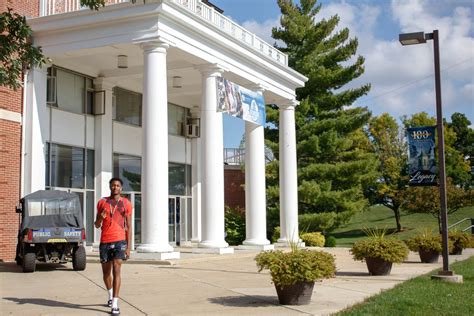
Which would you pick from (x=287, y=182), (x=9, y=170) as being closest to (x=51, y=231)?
(x=9, y=170)

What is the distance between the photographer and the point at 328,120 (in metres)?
36.2

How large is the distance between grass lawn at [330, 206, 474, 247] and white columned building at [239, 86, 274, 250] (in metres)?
23.6

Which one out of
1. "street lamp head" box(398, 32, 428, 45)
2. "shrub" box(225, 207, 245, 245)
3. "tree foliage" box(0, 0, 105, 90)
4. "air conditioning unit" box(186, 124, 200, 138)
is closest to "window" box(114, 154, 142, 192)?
"air conditioning unit" box(186, 124, 200, 138)

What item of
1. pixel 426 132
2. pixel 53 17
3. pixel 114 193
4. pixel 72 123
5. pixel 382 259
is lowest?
pixel 382 259

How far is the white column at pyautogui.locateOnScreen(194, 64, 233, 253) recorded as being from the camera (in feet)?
68.0

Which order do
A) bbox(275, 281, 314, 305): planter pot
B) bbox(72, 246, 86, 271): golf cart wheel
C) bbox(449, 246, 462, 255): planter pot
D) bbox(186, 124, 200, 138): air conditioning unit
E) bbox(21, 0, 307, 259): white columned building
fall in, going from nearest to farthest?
bbox(275, 281, 314, 305): planter pot
bbox(72, 246, 86, 271): golf cart wheel
bbox(21, 0, 307, 259): white columned building
bbox(449, 246, 462, 255): planter pot
bbox(186, 124, 200, 138): air conditioning unit

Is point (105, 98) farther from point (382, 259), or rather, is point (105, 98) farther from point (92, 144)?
point (382, 259)

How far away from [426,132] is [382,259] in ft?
10.3

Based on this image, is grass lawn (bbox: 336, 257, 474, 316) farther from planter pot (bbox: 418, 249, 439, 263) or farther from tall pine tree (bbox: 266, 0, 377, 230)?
tall pine tree (bbox: 266, 0, 377, 230)

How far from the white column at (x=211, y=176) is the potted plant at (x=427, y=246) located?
6.36 metres

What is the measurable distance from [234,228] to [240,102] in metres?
11.1

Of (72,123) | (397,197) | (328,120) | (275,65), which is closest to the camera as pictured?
(72,123)

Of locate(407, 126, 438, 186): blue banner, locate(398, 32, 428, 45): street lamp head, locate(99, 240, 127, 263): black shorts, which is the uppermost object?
locate(398, 32, 428, 45): street lamp head

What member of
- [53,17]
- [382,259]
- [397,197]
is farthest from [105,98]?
[397,197]
